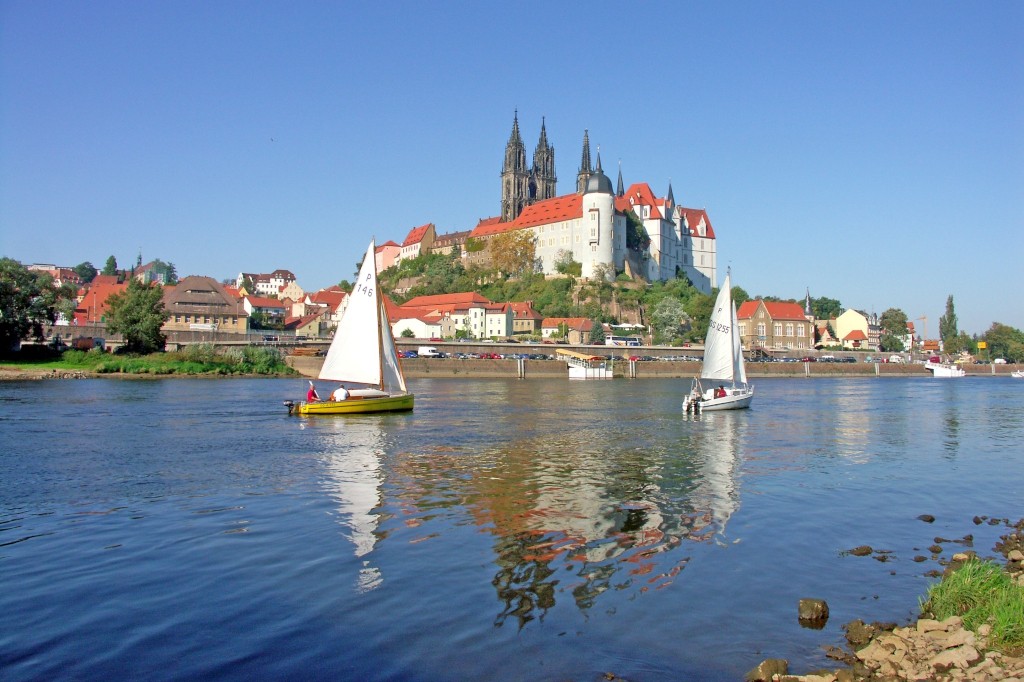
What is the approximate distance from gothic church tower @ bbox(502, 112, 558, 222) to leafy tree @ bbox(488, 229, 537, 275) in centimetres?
2125

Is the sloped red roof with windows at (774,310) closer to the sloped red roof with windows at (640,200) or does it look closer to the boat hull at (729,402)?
the sloped red roof with windows at (640,200)

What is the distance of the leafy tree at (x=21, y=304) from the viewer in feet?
260

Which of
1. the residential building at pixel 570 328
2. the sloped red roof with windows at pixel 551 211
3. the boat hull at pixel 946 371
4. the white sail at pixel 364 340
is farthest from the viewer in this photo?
the sloped red roof with windows at pixel 551 211

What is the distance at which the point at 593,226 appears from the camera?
154125 millimetres

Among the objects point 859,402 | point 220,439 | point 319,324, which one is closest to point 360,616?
point 220,439

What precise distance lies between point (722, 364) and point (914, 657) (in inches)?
1757

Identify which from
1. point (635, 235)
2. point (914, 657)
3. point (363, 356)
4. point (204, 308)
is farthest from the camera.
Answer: point (635, 235)

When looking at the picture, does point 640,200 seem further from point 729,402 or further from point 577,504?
point 577,504

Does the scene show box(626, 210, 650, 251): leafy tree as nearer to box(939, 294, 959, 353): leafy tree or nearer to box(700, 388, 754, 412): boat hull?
box(939, 294, 959, 353): leafy tree

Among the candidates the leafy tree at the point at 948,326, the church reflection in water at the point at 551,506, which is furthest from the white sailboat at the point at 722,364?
the leafy tree at the point at 948,326

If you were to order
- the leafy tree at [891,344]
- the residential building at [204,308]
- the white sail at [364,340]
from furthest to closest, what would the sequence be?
the leafy tree at [891,344] → the residential building at [204,308] → the white sail at [364,340]

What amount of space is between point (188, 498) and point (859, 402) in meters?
57.6

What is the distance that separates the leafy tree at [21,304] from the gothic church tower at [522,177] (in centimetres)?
11509

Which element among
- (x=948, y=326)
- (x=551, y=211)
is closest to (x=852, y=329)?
(x=948, y=326)
